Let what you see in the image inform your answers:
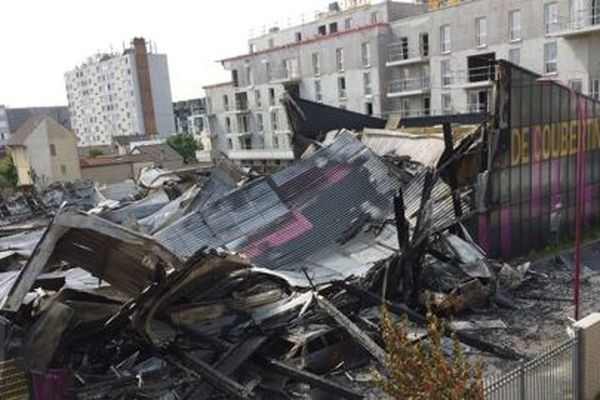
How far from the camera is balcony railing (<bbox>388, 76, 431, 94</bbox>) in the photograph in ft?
152

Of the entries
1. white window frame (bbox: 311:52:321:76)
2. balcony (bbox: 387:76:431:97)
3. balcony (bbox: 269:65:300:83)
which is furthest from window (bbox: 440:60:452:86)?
balcony (bbox: 269:65:300:83)

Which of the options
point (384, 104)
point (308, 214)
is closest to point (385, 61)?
point (384, 104)

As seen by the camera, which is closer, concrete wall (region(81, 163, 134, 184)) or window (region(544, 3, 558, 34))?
window (region(544, 3, 558, 34))

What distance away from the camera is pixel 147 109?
345 feet

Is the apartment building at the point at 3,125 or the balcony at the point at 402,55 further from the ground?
the balcony at the point at 402,55

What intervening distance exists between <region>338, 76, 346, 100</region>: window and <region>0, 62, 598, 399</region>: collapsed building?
2966 cm

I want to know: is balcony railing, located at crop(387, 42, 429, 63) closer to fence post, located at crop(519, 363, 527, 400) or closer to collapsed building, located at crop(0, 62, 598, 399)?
collapsed building, located at crop(0, 62, 598, 399)

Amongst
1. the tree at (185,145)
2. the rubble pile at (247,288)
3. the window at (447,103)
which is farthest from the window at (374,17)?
the rubble pile at (247,288)

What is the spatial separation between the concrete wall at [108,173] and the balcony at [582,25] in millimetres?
39341

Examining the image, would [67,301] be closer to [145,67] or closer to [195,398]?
[195,398]

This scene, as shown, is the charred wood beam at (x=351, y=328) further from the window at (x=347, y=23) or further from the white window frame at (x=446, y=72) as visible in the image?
the window at (x=347, y=23)

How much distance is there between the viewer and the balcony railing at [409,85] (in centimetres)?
4622

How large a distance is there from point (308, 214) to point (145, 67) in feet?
312

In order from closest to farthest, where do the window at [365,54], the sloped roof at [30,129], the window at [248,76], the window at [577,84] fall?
the window at [577,84]
the window at [365,54]
the sloped roof at [30,129]
the window at [248,76]
